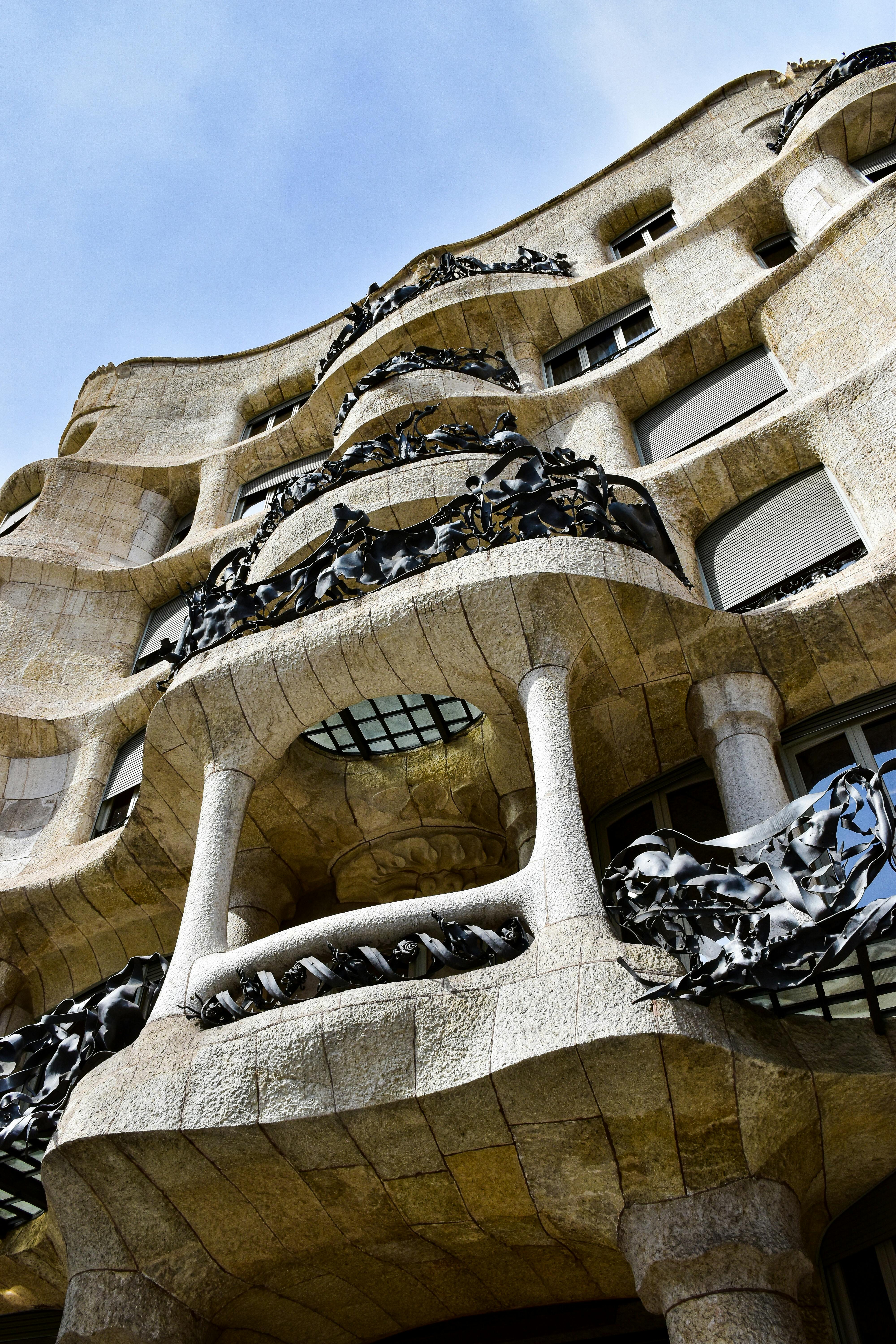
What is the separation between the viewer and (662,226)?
60.8ft

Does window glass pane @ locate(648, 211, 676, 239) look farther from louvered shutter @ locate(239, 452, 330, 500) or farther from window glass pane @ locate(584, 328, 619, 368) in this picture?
louvered shutter @ locate(239, 452, 330, 500)

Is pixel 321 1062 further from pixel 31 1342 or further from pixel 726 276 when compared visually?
pixel 726 276

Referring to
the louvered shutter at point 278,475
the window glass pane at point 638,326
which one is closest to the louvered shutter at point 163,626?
the louvered shutter at point 278,475

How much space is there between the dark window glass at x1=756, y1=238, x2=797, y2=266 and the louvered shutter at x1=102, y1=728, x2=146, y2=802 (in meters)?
10.8

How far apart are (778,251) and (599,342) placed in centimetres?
287

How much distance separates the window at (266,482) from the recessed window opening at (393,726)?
28.9ft

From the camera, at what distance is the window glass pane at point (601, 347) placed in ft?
53.3

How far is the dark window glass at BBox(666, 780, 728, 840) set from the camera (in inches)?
356

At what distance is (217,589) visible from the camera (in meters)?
10.6

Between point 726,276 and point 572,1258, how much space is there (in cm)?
1258

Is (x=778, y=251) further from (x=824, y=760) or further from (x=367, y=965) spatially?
(x=367, y=965)

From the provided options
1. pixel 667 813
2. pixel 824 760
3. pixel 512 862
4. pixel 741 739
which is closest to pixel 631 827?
pixel 667 813

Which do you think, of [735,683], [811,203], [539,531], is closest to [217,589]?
[539,531]

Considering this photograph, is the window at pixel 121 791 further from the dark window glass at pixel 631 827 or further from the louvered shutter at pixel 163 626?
the dark window glass at pixel 631 827
